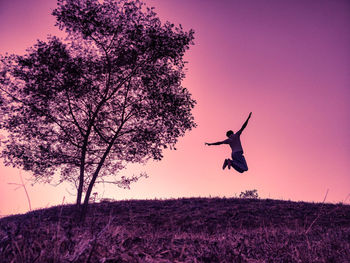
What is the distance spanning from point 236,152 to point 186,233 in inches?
267

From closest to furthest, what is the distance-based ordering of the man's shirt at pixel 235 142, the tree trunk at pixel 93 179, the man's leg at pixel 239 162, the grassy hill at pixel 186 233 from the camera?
the grassy hill at pixel 186 233 → the man's leg at pixel 239 162 → the man's shirt at pixel 235 142 → the tree trunk at pixel 93 179

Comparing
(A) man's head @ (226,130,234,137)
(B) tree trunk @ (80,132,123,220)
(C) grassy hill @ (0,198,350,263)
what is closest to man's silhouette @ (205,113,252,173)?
(A) man's head @ (226,130,234,137)

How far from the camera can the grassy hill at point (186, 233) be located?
3.17 metres

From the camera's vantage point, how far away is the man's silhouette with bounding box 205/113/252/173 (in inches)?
540

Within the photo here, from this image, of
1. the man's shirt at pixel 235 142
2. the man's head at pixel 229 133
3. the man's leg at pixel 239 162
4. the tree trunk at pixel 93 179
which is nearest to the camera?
the man's leg at pixel 239 162

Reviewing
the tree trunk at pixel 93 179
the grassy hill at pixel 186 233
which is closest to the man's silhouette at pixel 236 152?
the grassy hill at pixel 186 233

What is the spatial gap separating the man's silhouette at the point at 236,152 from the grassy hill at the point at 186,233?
264 cm

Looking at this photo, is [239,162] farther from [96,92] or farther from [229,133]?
[96,92]

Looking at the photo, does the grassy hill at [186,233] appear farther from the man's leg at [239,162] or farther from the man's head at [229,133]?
the man's head at [229,133]

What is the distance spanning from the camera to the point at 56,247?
306 centimetres

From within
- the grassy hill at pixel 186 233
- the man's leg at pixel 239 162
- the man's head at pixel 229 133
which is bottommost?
the grassy hill at pixel 186 233

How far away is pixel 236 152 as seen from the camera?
14.4m

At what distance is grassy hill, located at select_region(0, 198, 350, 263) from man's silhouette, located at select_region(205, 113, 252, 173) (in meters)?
2.64

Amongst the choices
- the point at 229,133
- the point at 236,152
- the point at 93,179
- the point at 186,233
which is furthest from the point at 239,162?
the point at 93,179
